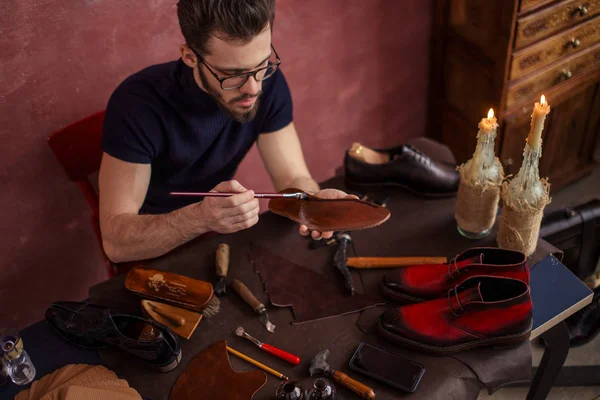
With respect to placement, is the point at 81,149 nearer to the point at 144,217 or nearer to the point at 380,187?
the point at 144,217

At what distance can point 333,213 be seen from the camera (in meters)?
1.55

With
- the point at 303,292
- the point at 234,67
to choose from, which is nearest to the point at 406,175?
the point at 303,292

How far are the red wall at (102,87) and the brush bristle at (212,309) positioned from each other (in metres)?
1.05

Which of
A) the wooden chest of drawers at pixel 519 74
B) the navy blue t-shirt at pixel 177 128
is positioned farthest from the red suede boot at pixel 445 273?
the wooden chest of drawers at pixel 519 74

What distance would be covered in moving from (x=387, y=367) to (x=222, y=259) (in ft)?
1.87

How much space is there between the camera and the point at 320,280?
5.17ft

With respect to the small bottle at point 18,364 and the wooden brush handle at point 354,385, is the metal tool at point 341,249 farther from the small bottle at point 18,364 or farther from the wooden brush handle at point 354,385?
the small bottle at point 18,364

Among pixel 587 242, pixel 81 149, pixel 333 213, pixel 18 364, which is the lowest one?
pixel 587 242

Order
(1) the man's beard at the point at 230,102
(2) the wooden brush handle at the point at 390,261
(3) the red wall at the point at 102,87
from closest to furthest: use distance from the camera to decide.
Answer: (2) the wooden brush handle at the point at 390,261 → (1) the man's beard at the point at 230,102 → (3) the red wall at the point at 102,87

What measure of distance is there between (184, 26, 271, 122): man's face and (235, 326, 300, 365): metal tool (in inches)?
26.8

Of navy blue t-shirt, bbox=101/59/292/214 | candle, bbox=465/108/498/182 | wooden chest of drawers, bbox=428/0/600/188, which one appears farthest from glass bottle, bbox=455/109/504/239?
wooden chest of drawers, bbox=428/0/600/188

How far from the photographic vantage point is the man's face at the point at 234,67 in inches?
61.0

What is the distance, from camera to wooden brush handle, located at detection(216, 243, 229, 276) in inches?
62.8

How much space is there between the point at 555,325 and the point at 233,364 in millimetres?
873
